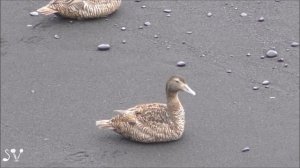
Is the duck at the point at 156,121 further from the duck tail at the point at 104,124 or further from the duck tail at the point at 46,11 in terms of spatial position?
the duck tail at the point at 46,11

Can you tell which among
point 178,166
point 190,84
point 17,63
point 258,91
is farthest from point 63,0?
point 178,166

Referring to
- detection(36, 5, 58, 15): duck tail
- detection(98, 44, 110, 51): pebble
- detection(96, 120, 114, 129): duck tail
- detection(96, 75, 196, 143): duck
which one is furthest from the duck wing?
detection(36, 5, 58, 15): duck tail

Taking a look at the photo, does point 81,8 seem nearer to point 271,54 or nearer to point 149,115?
point 271,54

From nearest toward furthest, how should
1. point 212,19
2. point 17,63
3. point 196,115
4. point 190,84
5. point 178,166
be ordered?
point 178,166 → point 196,115 → point 190,84 → point 17,63 → point 212,19

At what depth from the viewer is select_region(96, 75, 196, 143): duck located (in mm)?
9031

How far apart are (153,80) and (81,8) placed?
2.37 meters

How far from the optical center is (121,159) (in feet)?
29.0

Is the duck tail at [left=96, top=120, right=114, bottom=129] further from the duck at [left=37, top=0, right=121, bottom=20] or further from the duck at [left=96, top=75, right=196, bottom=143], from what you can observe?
the duck at [left=37, top=0, right=121, bottom=20]

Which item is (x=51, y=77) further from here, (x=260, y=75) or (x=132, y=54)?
(x=260, y=75)

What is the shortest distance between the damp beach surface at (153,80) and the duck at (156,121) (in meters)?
0.13

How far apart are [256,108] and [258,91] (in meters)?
0.44

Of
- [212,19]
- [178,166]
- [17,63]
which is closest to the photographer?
[178,166]

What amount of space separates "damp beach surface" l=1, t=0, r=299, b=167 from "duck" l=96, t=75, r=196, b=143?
0.42ft

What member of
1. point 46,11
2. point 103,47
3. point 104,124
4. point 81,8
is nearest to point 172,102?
point 104,124
